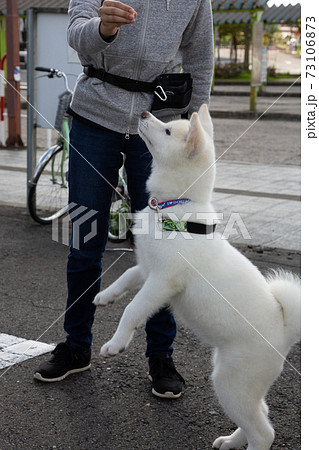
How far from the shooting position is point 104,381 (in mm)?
3482

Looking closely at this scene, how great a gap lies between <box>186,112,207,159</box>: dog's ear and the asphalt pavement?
50.2 inches

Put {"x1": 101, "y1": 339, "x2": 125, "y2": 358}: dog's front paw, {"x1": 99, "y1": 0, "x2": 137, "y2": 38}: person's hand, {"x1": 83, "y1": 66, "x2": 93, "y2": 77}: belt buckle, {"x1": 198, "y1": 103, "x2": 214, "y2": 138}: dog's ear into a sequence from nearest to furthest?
{"x1": 99, "y1": 0, "x2": 137, "y2": 38}: person's hand
{"x1": 101, "y1": 339, "x2": 125, "y2": 358}: dog's front paw
{"x1": 198, "y1": 103, "x2": 214, "y2": 138}: dog's ear
{"x1": 83, "y1": 66, "x2": 93, "y2": 77}: belt buckle

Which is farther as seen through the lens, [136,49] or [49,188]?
[49,188]

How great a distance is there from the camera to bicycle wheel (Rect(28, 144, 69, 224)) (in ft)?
22.8

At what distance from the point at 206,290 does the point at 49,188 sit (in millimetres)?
4835

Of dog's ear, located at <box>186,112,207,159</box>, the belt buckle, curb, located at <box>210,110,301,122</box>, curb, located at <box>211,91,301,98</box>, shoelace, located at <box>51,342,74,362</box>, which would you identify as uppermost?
curb, located at <box>211,91,301,98</box>

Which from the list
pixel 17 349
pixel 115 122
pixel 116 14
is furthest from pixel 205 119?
pixel 17 349

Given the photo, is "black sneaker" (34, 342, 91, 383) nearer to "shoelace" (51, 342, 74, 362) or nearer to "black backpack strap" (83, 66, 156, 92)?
"shoelace" (51, 342, 74, 362)

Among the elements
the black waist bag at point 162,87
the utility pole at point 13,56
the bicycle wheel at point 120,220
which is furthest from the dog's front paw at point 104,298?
the utility pole at point 13,56

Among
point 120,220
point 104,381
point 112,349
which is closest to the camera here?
point 112,349

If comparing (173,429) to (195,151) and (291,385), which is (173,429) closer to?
(291,385)

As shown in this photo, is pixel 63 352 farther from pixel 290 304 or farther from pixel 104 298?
pixel 290 304

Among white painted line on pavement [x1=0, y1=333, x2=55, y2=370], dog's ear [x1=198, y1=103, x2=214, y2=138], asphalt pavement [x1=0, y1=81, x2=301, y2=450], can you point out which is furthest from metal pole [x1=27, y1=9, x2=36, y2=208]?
dog's ear [x1=198, y1=103, x2=214, y2=138]
